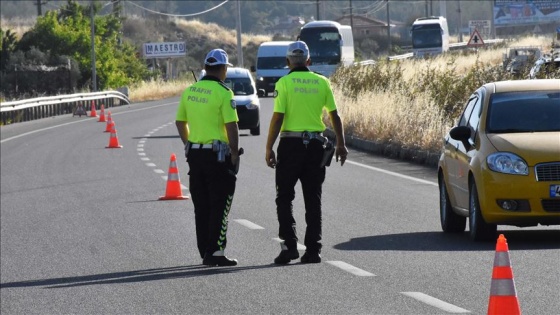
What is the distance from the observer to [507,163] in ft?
43.5

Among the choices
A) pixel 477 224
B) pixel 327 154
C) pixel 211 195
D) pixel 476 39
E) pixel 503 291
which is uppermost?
pixel 327 154

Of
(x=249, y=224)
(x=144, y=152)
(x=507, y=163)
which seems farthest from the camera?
(x=144, y=152)

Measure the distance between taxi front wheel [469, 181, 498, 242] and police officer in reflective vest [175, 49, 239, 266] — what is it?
2.35 m

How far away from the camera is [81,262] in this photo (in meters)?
13.5

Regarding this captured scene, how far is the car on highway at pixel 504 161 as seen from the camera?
1307 centimetres

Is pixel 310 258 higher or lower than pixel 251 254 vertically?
higher

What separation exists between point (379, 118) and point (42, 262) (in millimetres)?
17703

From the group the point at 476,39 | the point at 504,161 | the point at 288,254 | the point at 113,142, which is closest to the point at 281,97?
the point at 288,254

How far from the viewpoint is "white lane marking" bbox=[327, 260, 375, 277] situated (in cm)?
1166

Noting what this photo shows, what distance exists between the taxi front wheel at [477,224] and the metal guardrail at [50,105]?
3560cm

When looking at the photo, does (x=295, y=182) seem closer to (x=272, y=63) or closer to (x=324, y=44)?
(x=324, y=44)

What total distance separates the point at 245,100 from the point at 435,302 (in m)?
25.4

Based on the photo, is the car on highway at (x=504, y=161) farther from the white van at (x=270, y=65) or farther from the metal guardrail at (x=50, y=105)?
the white van at (x=270, y=65)

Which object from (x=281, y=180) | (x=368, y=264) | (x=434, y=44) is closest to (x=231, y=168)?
(x=281, y=180)
